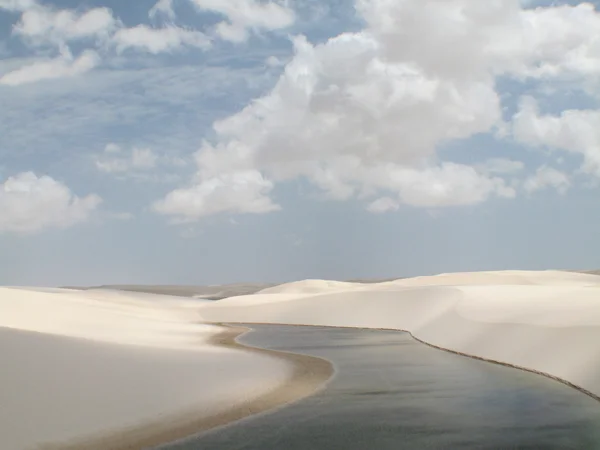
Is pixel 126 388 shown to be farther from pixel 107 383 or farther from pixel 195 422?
pixel 195 422

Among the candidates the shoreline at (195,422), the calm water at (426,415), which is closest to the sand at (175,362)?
the shoreline at (195,422)

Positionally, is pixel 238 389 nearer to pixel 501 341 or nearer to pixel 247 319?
pixel 501 341

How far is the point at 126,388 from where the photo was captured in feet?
53.6

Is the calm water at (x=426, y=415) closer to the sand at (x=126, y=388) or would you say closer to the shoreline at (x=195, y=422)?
the shoreline at (x=195, y=422)

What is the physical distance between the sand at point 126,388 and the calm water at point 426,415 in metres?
1.01

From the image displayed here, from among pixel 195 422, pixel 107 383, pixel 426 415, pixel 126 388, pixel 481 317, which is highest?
pixel 481 317

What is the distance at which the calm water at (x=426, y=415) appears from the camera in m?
13.2

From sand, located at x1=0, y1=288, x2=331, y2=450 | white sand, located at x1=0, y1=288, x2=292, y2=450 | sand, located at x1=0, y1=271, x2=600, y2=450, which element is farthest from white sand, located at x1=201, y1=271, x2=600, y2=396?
white sand, located at x1=0, y1=288, x2=292, y2=450

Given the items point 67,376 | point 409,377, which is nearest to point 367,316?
point 409,377

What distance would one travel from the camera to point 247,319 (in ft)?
193

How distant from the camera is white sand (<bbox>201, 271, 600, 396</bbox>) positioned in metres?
21.6

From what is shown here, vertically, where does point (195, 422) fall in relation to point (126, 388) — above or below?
below

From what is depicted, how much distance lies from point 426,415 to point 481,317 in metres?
16.2

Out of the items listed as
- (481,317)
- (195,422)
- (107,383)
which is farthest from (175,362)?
(481,317)
